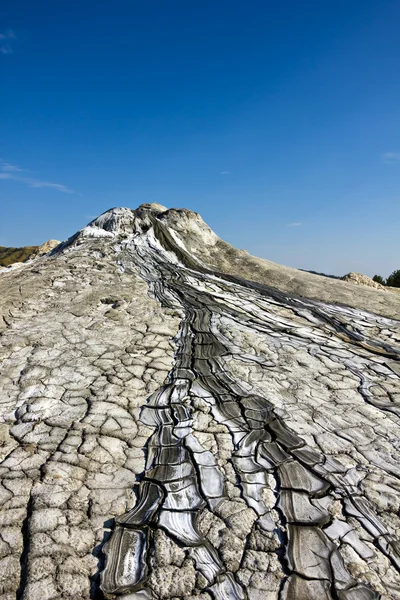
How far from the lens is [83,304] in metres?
4.11

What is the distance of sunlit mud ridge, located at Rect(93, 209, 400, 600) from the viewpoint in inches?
53.9

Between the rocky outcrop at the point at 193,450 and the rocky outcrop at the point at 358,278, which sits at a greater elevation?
the rocky outcrop at the point at 358,278

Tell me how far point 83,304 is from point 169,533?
2963 millimetres

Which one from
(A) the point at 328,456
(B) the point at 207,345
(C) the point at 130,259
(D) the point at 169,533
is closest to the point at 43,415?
(D) the point at 169,533

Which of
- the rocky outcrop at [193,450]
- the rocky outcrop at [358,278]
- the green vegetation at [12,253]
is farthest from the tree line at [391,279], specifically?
the green vegetation at [12,253]

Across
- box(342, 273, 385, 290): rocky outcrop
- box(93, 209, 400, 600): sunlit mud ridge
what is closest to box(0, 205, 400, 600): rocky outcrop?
box(93, 209, 400, 600): sunlit mud ridge

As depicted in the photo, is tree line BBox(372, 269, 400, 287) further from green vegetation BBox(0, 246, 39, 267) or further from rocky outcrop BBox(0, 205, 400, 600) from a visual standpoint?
green vegetation BBox(0, 246, 39, 267)

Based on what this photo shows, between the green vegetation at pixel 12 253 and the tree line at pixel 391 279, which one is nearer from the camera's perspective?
the tree line at pixel 391 279

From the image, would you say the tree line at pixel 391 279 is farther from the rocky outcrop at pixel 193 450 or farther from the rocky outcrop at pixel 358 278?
the rocky outcrop at pixel 193 450

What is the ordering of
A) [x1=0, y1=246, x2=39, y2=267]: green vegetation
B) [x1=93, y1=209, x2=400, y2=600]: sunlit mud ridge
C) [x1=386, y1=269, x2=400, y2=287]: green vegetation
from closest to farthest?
[x1=93, y1=209, x2=400, y2=600]: sunlit mud ridge < [x1=386, y1=269, x2=400, y2=287]: green vegetation < [x1=0, y1=246, x2=39, y2=267]: green vegetation

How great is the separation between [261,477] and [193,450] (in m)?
0.39

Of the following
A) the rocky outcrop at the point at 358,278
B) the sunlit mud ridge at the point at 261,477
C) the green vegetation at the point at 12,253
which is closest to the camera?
the sunlit mud ridge at the point at 261,477

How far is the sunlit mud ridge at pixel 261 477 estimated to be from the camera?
1369 mm

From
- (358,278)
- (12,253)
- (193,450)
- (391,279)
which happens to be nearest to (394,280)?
(391,279)
